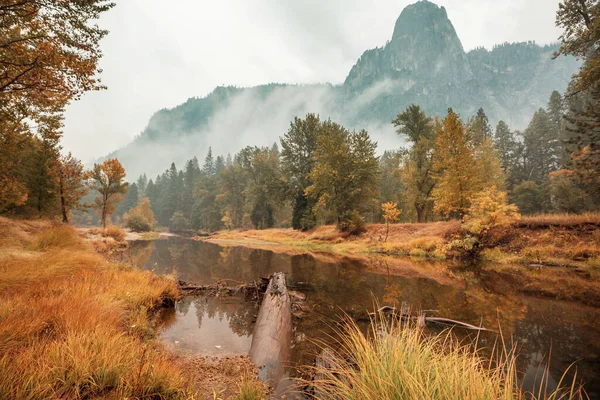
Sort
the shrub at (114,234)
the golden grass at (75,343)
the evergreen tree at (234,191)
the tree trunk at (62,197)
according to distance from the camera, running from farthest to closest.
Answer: the evergreen tree at (234,191) → the shrub at (114,234) → the tree trunk at (62,197) → the golden grass at (75,343)

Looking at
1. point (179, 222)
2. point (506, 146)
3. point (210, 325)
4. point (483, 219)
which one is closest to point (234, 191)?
point (179, 222)

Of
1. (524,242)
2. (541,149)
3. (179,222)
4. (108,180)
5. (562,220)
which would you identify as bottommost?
(524,242)

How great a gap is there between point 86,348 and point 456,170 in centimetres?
2334

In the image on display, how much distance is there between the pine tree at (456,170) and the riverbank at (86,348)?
20889 mm

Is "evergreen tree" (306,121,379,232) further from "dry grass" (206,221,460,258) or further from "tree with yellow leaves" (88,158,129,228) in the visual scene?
"tree with yellow leaves" (88,158,129,228)

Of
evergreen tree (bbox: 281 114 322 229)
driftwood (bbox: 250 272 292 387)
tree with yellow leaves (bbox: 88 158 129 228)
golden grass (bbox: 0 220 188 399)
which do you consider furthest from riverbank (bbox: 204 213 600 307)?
tree with yellow leaves (bbox: 88 158 129 228)

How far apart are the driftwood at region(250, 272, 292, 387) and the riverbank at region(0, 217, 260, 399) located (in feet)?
0.90

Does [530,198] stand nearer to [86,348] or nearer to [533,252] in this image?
[533,252]

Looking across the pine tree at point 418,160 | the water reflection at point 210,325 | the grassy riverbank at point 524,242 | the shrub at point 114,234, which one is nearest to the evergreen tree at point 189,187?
the shrub at point 114,234

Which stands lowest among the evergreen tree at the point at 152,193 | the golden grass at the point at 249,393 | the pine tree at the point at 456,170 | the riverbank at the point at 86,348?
the golden grass at the point at 249,393

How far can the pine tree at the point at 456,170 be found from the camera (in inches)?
790

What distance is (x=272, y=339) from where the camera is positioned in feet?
Answer: 16.0

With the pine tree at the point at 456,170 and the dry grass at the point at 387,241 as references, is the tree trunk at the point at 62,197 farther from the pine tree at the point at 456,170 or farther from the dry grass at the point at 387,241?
the pine tree at the point at 456,170

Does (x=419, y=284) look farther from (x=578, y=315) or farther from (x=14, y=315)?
(x=14, y=315)
